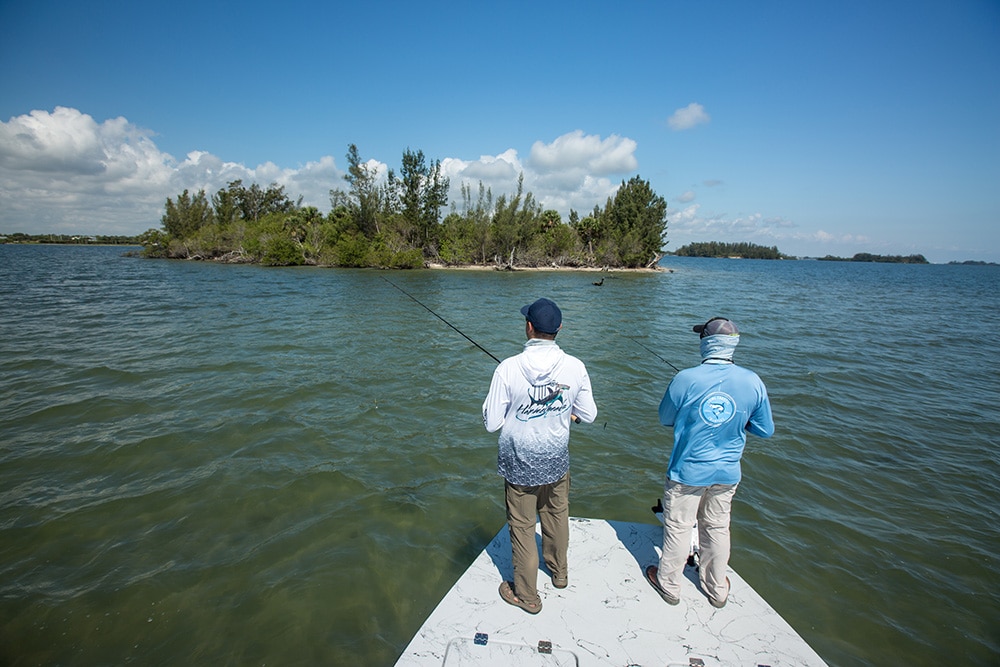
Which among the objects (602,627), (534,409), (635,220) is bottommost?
(602,627)

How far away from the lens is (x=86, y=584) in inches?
168

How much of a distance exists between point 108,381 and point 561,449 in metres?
11.3

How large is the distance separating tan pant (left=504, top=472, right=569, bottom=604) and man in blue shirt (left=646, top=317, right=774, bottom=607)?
2.78 ft

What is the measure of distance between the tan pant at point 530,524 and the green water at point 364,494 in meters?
1.36

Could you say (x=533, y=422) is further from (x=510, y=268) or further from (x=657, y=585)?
(x=510, y=268)

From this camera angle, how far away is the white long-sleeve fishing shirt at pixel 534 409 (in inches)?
123

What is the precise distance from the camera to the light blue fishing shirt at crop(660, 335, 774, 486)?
129 inches

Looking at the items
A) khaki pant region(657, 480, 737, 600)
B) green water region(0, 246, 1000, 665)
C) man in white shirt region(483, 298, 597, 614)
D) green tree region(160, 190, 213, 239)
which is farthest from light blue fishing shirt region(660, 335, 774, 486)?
green tree region(160, 190, 213, 239)

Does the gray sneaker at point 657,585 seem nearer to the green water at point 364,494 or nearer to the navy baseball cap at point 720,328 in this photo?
the green water at point 364,494

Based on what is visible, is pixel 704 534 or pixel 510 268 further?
pixel 510 268

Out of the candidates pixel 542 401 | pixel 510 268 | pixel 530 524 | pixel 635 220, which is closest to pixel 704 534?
pixel 530 524

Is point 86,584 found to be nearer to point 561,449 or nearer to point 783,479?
point 561,449

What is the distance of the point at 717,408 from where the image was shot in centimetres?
329

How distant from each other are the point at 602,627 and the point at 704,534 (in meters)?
1.09
